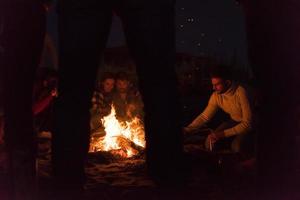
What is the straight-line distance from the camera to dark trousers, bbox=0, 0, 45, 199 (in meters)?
1.98

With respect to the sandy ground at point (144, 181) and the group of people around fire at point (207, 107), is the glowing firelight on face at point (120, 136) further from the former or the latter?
the sandy ground at point (144, 181)

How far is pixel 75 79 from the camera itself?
2160 millimetres

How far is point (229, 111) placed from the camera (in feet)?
19.0

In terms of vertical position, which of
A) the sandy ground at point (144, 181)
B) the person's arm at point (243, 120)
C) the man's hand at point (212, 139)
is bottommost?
the sandy ground at point (144, 181)

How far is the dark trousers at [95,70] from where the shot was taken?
7.02ft

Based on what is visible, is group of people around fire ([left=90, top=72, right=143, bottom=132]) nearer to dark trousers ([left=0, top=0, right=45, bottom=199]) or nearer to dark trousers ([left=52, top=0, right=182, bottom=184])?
dark trousers ([left=52, top=0, right=182, bottom=184])

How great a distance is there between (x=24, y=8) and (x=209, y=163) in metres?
2.11

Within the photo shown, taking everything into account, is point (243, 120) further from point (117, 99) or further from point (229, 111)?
point (117, 99)

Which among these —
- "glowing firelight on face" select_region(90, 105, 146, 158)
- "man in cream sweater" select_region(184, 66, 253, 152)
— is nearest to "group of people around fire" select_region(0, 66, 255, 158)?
"man in cream sweater" select_region(184, 66, 253, 152)

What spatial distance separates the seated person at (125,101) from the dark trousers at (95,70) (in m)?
3.85

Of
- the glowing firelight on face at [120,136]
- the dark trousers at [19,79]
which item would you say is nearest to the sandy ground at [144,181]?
the dark trousers at [19,79]

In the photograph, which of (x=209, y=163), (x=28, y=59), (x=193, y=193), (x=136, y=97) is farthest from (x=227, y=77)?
(x=28, y=59)

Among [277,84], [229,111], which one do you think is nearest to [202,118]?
[229,111]

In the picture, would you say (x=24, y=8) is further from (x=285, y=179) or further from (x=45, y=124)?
(x=45, y=124)
